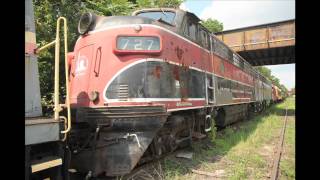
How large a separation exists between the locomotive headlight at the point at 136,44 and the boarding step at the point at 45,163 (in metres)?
2.52

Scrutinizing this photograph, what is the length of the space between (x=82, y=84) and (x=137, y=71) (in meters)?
1.17

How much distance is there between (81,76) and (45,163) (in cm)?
289

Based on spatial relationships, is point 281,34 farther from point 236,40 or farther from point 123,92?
point 123,92

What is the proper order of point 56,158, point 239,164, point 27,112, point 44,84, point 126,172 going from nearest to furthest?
point 56,158
point 27,112
point 126,172
point 239,164
point 44,84

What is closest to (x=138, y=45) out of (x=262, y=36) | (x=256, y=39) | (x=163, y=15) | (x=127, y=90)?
(x=127, y=90)

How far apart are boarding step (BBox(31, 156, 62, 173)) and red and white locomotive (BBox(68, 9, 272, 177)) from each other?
4.91ft

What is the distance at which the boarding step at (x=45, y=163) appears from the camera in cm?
361

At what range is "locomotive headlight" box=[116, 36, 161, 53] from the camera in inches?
235

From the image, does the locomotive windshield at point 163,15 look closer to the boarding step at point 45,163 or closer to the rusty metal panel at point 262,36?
the boarding step at point 45,163

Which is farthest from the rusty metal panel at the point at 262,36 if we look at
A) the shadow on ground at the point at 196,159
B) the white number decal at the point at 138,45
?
the white number decal at the point at 138,45

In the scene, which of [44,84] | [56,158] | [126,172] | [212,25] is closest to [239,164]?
[126,172]

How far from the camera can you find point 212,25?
150ft

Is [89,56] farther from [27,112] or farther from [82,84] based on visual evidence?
[27,112]

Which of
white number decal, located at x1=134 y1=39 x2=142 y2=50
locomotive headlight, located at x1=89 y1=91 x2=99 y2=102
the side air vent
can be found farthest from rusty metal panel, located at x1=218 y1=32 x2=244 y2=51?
locomotive headlight, located at x1=89 y1=91 x2=99 y2=102
